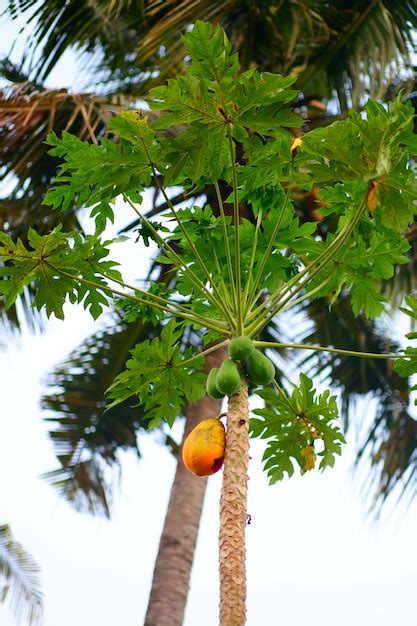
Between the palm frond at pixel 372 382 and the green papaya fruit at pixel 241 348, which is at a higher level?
the palm frond at pixel 372 382

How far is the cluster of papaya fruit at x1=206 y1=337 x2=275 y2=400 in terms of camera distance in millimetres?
2525

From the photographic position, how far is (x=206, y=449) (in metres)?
2.53

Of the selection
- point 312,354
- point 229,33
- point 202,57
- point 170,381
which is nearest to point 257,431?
point 170,381

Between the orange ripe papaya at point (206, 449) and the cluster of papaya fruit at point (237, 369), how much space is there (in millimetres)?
113

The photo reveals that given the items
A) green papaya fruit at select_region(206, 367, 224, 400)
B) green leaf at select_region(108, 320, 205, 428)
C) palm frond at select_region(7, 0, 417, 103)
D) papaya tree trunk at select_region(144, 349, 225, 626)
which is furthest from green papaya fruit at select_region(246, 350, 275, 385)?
palm frond at select_region(7, 0, 417, 103)

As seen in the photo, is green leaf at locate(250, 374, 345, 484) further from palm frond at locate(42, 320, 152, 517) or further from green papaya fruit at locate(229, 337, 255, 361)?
palm frond at locate(42, 320, 152, 517)

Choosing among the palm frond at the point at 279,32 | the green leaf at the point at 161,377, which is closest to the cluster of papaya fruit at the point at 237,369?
the green leaf at the point at 161,377

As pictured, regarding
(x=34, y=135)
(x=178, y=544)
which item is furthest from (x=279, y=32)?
(x=178, y=544)

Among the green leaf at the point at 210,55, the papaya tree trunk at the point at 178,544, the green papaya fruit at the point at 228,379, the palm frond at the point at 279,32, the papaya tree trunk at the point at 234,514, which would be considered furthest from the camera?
the palm frond at the point at 279,32

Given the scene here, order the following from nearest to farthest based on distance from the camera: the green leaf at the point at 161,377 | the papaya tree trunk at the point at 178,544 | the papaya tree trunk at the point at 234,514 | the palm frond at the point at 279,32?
the papaya tree trunk at the point at 234,514 < the green leaf at the point at 161,377 < the papaya tree trunk at the point at 178,544 < the palm frond at the point at 279,32

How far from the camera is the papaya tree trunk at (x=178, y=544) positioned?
6227 mm

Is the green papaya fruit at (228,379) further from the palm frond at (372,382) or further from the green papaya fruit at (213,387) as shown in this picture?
the palm frond at (372,382)

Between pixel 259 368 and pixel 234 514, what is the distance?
0.41m

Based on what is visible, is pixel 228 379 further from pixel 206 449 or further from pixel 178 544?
pixel 178 544
